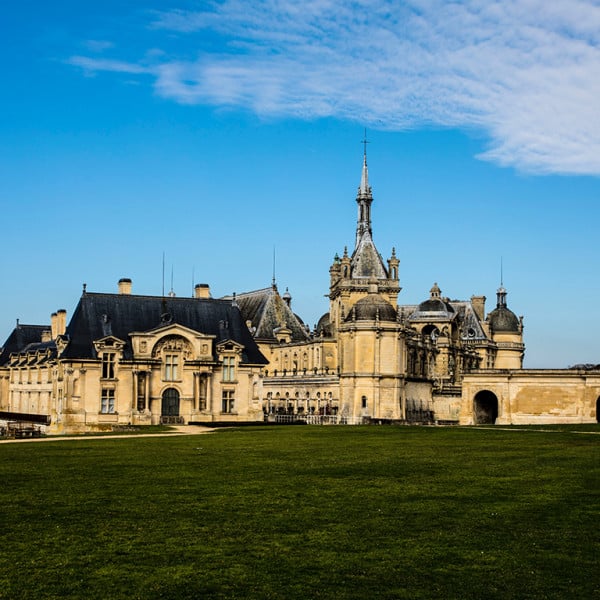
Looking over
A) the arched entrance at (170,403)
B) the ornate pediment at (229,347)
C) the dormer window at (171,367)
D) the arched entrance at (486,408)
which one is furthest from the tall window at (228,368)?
the arched entrance at (486,408)

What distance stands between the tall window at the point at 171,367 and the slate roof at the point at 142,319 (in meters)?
2.55

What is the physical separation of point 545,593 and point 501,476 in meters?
12.3

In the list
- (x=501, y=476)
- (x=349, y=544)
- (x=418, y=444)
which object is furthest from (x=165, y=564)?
(x=418, y=444)

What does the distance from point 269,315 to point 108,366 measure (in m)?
51.3

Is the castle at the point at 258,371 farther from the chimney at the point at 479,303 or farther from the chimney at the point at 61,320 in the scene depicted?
the chimney at the point at 479,303

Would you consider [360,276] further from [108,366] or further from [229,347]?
[108,366]

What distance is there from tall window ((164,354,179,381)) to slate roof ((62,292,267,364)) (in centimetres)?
255

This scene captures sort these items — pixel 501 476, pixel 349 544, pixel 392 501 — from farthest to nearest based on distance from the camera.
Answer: pixel 501 476 < pixel 392 501 < pixel 349 544

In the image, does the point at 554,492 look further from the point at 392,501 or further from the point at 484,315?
the point at 484,315

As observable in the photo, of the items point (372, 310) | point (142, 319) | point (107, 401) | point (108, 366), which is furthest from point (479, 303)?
point (107, 401)

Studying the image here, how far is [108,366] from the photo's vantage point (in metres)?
68.7

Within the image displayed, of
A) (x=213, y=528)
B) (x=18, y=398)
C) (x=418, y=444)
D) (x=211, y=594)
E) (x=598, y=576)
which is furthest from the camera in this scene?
(x=18, y=398)

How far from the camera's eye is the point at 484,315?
133000mm

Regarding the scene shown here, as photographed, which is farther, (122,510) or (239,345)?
(239,345)
